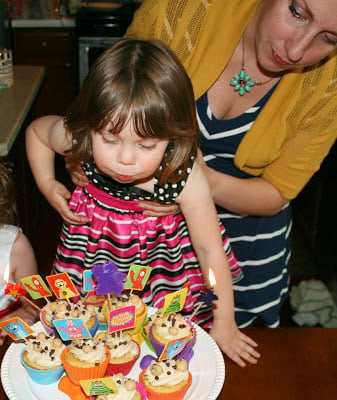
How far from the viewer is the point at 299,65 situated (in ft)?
4.67

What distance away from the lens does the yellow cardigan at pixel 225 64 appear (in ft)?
5.14

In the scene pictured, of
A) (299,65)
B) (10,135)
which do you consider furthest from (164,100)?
(10,135)

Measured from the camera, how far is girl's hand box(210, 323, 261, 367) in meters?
1.27

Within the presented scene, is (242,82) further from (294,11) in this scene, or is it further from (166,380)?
(166,380)

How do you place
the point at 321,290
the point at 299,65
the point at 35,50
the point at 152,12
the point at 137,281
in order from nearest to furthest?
the point at 137,281 < the point at 299,65 < the point at 152,12 < the point at 321,290 < the point at 35,50

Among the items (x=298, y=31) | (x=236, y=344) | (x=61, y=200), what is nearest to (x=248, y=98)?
(x=298, y=31)

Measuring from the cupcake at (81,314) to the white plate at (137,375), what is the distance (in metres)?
0.10

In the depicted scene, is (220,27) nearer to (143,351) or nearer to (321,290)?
(143,351)

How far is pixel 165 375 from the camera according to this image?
112 centimetres

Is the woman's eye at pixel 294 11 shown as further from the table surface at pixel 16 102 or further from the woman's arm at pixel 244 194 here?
the table surface at pixel 16 102

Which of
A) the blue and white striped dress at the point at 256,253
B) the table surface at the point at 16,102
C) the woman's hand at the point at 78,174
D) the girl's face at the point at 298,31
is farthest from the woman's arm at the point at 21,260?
the girl's face at the point at 298,31

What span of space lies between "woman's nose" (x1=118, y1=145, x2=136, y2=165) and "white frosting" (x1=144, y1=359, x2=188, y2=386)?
1.38 feet

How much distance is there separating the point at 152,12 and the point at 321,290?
206cm

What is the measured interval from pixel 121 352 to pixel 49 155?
70cm
